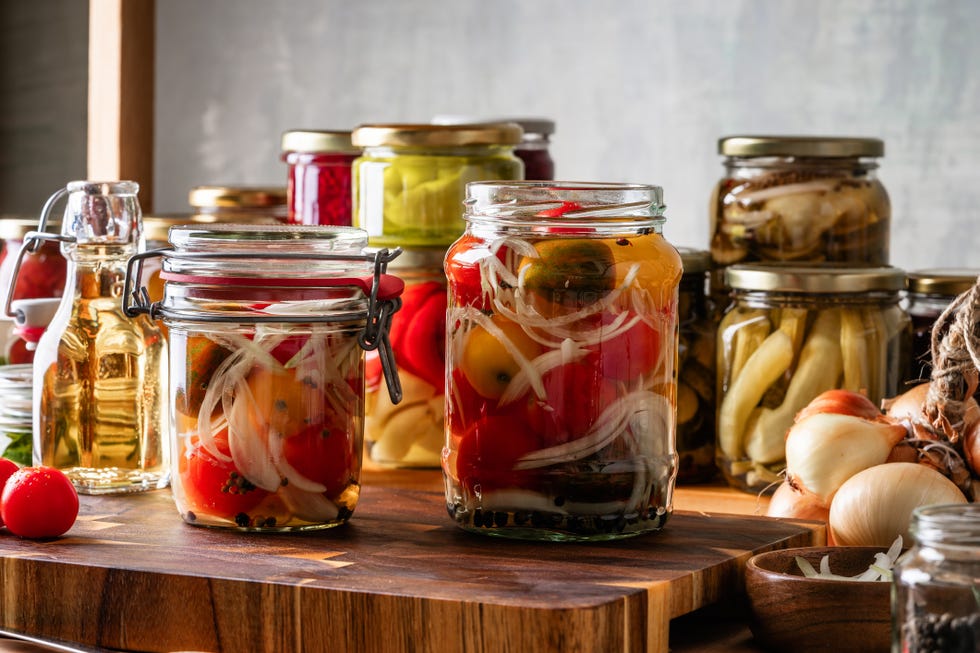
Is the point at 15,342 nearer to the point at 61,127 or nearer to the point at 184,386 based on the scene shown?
the point at 184,386

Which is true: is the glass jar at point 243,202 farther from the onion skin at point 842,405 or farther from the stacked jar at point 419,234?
the onion skin at point 842,405

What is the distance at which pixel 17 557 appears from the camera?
0.89 metres

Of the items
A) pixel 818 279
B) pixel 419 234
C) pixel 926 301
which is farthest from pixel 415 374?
pixel 926 301

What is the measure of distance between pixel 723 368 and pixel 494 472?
14.1 inches

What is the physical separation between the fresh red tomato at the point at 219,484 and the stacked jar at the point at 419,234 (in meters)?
0.27

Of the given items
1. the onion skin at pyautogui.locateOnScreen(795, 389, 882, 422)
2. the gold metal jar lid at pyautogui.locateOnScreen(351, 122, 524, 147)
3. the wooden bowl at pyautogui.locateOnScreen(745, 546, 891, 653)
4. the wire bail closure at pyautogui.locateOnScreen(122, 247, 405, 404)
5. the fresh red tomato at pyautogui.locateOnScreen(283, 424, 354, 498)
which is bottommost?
the wooden bowl at pyautogui.locateOnScreen(745, 546, 891, 653)

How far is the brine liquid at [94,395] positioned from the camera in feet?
3.67

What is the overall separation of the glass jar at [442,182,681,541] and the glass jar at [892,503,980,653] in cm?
27

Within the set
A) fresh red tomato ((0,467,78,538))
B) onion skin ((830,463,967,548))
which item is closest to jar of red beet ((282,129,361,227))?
fresh red tomato ((0,467,78,538))

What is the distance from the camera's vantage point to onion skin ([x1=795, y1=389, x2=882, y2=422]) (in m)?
1.06

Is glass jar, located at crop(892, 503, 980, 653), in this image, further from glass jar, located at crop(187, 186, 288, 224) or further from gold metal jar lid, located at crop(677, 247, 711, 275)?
glass jar, located at crop(187, 186, 288, 224)

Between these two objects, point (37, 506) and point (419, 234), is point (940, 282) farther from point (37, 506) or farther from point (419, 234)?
point (37, 506)

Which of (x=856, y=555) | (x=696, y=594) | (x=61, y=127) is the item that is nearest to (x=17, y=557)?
(x=696, y=594)

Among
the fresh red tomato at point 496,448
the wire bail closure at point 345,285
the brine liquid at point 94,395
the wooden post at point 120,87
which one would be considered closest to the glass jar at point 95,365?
the brine liquid at point 94,395
